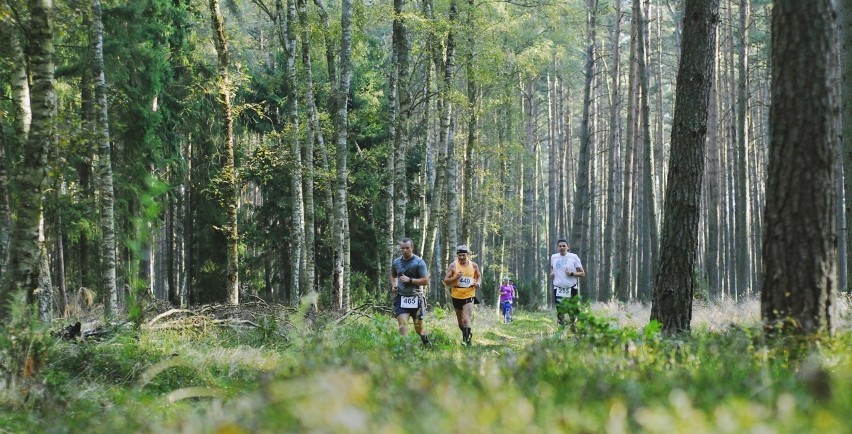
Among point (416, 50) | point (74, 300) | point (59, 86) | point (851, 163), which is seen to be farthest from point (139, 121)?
point (851, 163)

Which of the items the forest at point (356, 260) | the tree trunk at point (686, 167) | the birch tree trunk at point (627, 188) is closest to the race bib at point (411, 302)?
the forest at point (356, 260)

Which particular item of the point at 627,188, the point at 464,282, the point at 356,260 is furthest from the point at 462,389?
the point at 356,260

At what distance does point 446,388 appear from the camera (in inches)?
114

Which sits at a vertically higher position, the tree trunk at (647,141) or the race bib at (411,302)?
the tree trunk at (647,141)

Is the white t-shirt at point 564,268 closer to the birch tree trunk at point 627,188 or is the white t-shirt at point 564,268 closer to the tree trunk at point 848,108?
the tree trunk at point 848,108

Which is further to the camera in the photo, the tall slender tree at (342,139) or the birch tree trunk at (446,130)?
the birch tree trunk at (446,130)

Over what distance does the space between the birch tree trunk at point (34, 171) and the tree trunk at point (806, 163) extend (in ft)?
25.5

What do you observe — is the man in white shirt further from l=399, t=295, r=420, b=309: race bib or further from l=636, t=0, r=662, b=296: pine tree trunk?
l=636, t=0, r=662, b=296: pine tree trunk

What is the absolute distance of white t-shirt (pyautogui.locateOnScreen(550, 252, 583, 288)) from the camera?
Result: 14.5 m

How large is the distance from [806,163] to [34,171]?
8091 millimetres

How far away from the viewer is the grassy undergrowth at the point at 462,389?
2459mm

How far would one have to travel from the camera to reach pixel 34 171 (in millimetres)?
8672

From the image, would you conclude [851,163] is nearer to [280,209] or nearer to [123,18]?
[123,18]

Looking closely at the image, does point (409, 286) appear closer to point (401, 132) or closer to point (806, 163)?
point (806, 163)
